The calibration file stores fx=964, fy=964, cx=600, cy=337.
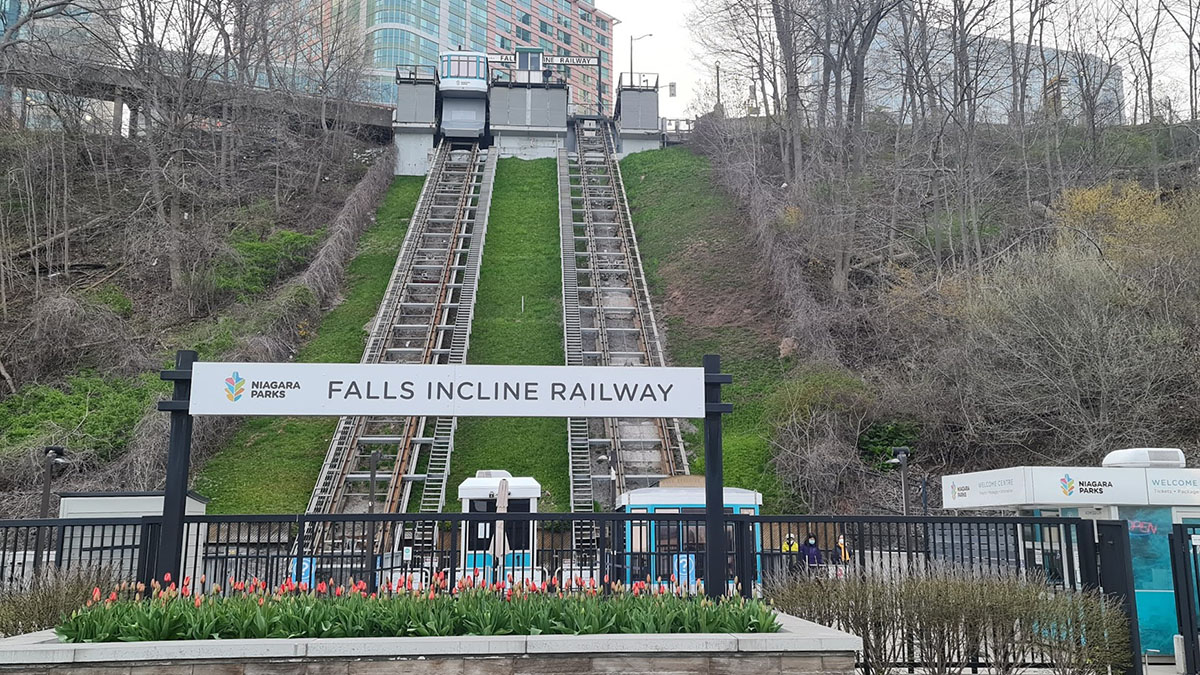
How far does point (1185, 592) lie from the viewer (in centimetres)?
996

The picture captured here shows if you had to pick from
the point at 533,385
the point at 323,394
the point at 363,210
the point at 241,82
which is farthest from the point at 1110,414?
the point at 241,82

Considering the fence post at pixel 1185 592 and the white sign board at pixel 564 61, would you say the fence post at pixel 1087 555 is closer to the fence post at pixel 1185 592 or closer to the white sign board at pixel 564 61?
the fence post at pixel 1185 592

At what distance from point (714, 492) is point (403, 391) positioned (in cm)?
357

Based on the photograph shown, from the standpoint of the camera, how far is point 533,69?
6262 centimetres

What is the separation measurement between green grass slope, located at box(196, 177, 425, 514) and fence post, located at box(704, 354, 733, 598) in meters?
14.9

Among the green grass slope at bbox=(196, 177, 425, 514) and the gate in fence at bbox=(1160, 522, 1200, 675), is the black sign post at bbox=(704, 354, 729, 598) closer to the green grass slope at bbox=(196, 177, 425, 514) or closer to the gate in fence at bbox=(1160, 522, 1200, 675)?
the gate in fence at bbox=(1160, 522, 1200, 675)

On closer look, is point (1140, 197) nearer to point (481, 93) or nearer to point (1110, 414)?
point (1110, 414)

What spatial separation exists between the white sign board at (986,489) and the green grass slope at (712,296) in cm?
804

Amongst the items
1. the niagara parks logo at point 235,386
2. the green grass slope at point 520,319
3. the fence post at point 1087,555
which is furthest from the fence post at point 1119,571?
the green grass slope at point 520,319

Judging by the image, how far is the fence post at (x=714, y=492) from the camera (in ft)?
33.1

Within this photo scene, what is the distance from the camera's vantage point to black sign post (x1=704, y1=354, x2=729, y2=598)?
1009cm

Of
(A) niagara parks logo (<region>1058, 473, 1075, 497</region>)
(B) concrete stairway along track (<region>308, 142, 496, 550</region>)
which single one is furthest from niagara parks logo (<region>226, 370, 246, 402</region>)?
(A) niagara parks logo (<region>1058, 473, 1075, 497</region>)

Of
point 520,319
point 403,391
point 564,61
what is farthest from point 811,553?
point 564,61

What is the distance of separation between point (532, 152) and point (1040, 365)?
1564 inches
